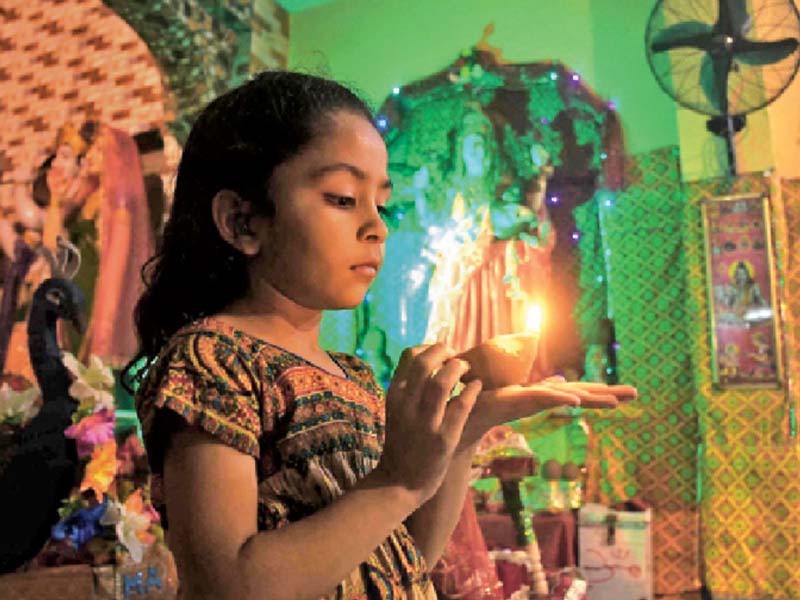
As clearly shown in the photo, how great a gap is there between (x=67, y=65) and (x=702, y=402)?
401cm

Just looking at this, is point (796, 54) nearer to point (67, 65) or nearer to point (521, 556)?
point (521, 556)

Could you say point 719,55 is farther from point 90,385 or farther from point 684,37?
point 90,385

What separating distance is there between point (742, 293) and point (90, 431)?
3262 mm

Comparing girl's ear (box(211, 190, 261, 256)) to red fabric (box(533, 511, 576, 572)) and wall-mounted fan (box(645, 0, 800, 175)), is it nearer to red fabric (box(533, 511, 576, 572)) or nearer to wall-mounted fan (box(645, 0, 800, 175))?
red fabric (box(533, 511, 576, 572))

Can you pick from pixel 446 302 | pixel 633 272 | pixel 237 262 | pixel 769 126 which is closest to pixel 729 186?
pixel 769 126

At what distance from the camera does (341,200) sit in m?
0.69

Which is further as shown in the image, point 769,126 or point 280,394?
point 769,126

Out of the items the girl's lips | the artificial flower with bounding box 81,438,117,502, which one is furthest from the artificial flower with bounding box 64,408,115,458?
the girl's lips

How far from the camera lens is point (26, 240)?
3186mm

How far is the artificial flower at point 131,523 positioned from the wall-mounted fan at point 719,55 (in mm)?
3255

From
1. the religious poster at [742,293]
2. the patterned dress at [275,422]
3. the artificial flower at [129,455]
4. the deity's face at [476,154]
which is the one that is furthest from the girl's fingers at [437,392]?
the deity's face at [476,154]

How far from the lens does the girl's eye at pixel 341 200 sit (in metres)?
0.69

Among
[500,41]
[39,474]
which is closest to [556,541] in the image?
[39,474]

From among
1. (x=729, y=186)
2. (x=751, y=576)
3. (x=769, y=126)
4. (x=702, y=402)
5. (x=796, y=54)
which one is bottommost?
(x=751, y=576)
